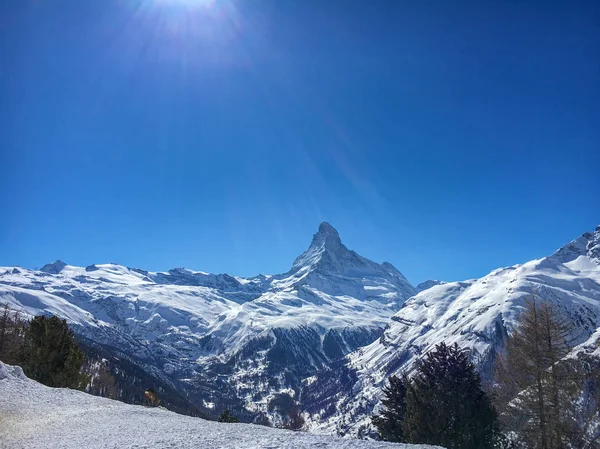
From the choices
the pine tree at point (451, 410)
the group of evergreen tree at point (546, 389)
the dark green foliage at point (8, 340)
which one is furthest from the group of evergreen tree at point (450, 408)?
the dark green foliage at point (8, 340)

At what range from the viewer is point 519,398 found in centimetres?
2861

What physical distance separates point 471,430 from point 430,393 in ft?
11.1

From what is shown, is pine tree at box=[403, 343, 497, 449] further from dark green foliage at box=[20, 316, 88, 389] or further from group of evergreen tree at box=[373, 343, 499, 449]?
dark green foliage at box=[20, 316, 88, 389]

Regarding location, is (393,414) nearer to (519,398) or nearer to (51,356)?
(519,398)

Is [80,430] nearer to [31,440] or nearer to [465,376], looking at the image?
[31,440]

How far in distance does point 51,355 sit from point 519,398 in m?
44.0

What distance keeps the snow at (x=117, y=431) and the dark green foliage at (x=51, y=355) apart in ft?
53.4

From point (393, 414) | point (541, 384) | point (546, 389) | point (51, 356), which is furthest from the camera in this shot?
point (51, 356)

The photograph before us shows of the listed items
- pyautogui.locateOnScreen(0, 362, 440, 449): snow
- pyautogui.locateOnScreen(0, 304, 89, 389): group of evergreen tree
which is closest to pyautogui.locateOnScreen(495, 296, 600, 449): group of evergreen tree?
pyautogui.locateOnScreen(0, 362, 440, 449): snow

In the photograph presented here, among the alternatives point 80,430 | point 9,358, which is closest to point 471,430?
point 80,430

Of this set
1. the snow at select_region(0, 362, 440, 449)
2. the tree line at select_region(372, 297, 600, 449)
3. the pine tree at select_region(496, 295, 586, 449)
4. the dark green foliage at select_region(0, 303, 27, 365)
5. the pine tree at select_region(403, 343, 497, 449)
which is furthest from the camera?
the dark green foliage at select_region(0, 303, 27, 365)

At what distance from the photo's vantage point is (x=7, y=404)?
26422 millimetres

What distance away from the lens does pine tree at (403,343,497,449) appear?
95.2 feet

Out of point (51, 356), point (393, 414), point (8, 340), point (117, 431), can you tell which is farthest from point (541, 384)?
point (8, 340)
